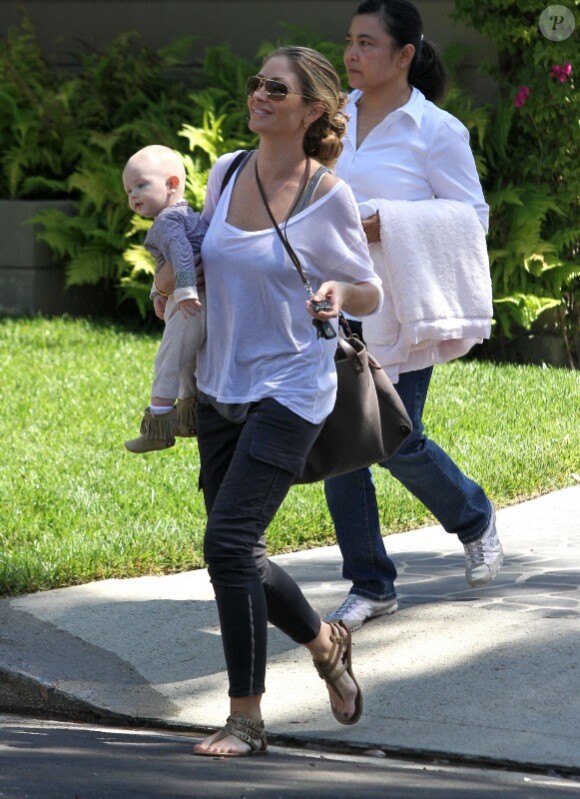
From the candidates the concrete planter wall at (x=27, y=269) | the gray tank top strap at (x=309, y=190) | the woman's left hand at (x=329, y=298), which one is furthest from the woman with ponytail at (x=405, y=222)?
the concrete planter wall at (x=27, y=269)

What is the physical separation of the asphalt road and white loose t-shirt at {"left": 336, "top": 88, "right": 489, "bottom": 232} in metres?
1.83

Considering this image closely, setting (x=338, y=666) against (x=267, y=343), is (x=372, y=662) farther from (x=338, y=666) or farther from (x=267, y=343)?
(x=267, y=343)

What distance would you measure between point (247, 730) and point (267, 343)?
1.01 meters

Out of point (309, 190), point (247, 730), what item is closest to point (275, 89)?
point (309, 190)

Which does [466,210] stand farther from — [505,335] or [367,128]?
[505,335]

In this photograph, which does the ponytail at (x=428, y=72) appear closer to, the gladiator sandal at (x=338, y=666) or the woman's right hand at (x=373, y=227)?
the woman's right hand at (x=373, y=227)

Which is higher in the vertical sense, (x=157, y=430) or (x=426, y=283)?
(x=426, y=283)

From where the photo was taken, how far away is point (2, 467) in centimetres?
701

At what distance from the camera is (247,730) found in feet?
12.0

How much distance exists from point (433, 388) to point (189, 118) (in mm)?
4113

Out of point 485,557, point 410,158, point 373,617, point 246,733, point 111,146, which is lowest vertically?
point 111,146

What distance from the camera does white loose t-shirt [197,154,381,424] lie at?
369cm

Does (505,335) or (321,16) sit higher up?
(321,16)

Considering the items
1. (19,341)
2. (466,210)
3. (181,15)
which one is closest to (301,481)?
(466,210)
